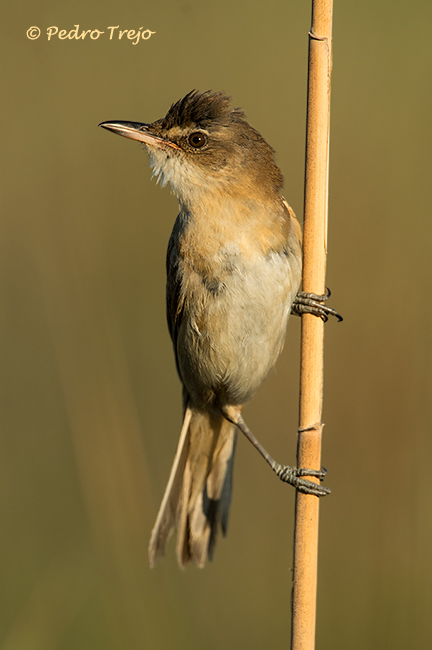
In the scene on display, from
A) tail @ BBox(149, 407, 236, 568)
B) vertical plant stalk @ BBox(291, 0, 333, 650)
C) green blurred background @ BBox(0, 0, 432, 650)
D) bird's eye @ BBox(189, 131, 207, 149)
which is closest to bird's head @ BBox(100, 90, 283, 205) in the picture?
bird's eye @ BBox(189, 131, 207, 149)

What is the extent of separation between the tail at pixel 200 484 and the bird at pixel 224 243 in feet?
0.93

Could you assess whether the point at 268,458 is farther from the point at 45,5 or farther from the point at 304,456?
the point at 45,5

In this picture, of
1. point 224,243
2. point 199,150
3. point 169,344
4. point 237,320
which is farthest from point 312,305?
point 169,344

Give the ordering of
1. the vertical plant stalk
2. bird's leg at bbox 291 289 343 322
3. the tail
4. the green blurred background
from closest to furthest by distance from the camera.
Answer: the vertical plant stalk < bird's leg at bbox 291 289 343 322 < the green blurred background < the tail

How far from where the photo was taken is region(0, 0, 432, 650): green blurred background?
2840 millimetres

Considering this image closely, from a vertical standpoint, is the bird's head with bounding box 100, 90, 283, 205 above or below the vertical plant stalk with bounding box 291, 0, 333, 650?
above

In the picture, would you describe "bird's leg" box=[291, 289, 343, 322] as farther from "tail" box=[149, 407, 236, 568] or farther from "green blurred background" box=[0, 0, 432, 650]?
"tail" box=[149, 407, 236, 568]

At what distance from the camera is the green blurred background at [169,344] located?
284 cm

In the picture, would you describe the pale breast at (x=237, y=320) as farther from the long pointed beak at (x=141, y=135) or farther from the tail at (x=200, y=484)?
the long pointed beak at (x=141, y=135)

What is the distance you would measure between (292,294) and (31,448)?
2.18 m

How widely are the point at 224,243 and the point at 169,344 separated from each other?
195 centimetres

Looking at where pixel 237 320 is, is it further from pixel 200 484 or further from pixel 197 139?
pixel 200 484

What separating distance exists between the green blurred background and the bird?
0.50 metres

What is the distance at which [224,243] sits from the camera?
8.63ft
